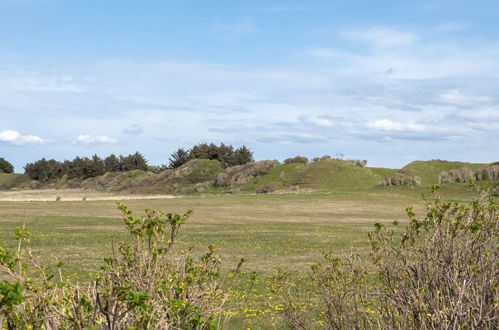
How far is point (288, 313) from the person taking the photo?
8.60 metres

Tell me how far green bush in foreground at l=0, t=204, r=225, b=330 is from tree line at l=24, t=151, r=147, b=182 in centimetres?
12205

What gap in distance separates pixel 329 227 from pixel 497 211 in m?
28.0

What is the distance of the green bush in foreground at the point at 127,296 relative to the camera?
4.32 metres

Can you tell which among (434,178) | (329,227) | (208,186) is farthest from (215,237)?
(434,178)

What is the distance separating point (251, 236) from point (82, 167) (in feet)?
335

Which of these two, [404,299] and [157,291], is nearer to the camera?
[157,291]

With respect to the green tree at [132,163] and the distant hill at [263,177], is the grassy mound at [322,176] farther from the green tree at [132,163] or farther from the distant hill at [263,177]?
the green tree at [132,163]

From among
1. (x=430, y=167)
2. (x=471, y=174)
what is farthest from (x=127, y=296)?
(x=430, y=167)

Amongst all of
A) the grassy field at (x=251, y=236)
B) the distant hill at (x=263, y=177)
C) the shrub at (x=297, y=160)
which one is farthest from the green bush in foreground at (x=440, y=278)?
the shrub at (x=297, y=160)

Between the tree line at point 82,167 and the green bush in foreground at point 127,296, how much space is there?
122048mm

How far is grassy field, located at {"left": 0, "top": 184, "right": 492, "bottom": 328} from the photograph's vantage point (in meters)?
16.7

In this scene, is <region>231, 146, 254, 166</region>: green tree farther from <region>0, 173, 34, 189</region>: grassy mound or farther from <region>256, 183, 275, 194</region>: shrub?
<region>0, 173, 34, 189</region>: grassy mound

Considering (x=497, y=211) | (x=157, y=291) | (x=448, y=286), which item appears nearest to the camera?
(x=157, y=291)

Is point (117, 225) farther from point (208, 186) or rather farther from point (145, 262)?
point (208, 186)
